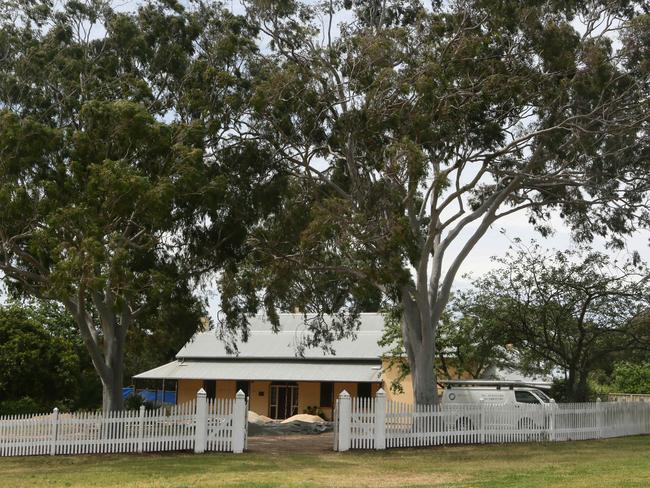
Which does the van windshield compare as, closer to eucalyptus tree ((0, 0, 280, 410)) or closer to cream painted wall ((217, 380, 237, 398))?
eucalyptus tree ((0, 0, 280, 410))

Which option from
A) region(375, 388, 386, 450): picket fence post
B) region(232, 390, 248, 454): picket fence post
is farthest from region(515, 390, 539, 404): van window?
region(232, 390, 248, 454): picket fence post

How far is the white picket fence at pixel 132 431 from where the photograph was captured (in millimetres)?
19656

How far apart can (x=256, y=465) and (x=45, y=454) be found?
199 inches

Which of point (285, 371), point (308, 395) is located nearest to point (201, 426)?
point (285, 371)

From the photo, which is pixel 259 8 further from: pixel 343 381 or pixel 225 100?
pixel 343 381

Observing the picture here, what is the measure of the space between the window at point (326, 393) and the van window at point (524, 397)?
13.5m

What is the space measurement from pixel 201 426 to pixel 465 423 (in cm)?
735

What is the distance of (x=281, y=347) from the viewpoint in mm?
42062

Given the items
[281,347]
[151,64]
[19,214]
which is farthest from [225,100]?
[281,347]

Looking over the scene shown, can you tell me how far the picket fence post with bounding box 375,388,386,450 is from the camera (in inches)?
850

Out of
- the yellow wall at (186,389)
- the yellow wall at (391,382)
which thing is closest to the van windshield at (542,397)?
the yellow wall at (391,382)

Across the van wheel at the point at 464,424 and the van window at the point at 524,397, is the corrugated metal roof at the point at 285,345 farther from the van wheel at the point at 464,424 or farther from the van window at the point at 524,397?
the van wheel at the point at 464,424

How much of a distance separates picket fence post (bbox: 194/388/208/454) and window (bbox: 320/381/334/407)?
66.0 feet

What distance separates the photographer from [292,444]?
2439 centimetres
